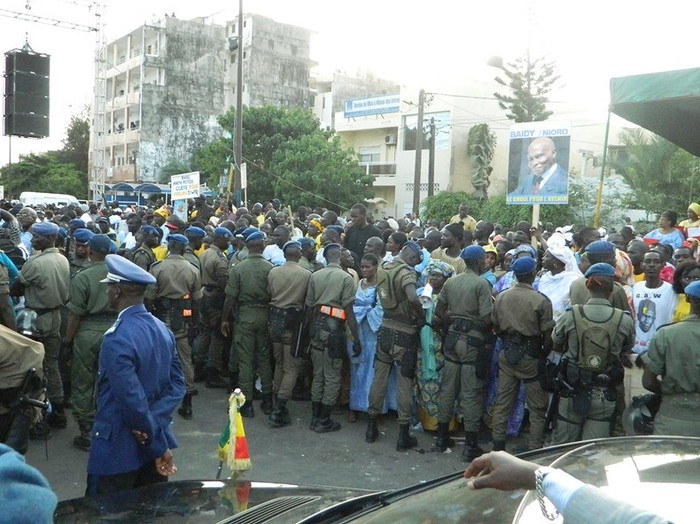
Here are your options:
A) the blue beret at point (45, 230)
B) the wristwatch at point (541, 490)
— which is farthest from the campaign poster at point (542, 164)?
the wristwatch at point (541, 490)

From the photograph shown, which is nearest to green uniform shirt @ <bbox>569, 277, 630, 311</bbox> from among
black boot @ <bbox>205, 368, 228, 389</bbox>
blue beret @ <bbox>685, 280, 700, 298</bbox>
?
blue beret @ <bbox>685, 280, 700, 298</bbox>

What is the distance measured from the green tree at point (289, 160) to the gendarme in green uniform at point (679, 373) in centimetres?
2778

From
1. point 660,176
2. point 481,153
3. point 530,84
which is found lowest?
point 660,176

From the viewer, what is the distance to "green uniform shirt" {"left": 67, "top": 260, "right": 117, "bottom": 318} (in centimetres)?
565

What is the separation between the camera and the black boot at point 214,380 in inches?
328

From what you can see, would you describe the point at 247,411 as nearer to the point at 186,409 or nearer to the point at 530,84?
the point at 186,409

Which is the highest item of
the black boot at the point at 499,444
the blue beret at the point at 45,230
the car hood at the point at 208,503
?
the blue beret at the point at 45,230

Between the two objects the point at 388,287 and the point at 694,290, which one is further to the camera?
the point at 388,287

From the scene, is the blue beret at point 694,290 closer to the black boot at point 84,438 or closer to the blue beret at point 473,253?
the blue beret at point 473,253

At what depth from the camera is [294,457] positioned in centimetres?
609

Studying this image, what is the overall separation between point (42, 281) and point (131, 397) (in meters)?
3.46

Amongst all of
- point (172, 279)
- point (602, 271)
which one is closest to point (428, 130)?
point (172, 279)

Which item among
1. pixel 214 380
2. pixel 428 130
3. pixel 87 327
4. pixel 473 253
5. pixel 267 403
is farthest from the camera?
pixel 428 130

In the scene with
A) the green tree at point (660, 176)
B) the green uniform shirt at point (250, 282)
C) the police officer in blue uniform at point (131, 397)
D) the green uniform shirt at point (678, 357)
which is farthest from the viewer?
the green tree at point (660, 176)
